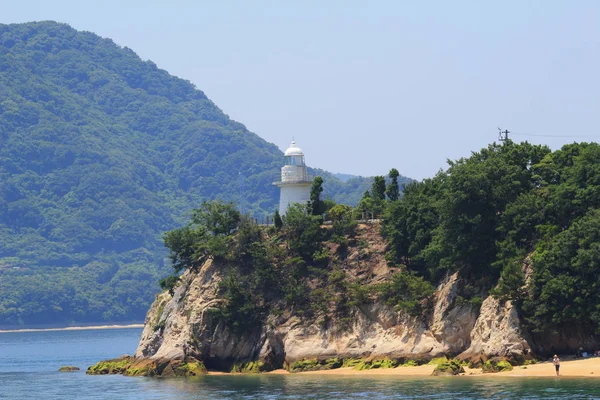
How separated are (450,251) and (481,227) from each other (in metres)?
2.54

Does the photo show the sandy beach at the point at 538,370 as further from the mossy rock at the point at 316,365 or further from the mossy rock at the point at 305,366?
the mossy rock at the point at 305,366

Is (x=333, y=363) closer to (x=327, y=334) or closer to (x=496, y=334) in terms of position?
(x=327, y=334)

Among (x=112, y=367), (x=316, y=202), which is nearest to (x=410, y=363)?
(x=316, y=202)

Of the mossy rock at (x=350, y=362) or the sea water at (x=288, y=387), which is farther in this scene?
the mossy rock at (x=350, y=362)

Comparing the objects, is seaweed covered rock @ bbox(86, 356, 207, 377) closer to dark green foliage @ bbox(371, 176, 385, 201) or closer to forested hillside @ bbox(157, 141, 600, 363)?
forested hillside @ bbox(157, 141, 600, 363)

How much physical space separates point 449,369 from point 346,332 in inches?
459

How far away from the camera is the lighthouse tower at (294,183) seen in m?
99.2

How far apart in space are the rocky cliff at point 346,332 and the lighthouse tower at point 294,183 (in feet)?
36.7

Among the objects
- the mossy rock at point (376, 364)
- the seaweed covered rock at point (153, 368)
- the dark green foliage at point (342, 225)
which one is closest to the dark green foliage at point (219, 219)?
the dark green foliage at point (342, 225)

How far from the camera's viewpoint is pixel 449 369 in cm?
7138

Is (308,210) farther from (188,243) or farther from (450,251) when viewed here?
(450,251)

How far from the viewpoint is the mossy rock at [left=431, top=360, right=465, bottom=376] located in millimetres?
71250

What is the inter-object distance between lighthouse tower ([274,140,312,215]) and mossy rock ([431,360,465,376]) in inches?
1162

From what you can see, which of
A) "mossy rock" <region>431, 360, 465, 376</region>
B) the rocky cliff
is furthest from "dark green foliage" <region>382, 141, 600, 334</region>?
"mossy rock" <region>431, 360, 465, 376</region>
